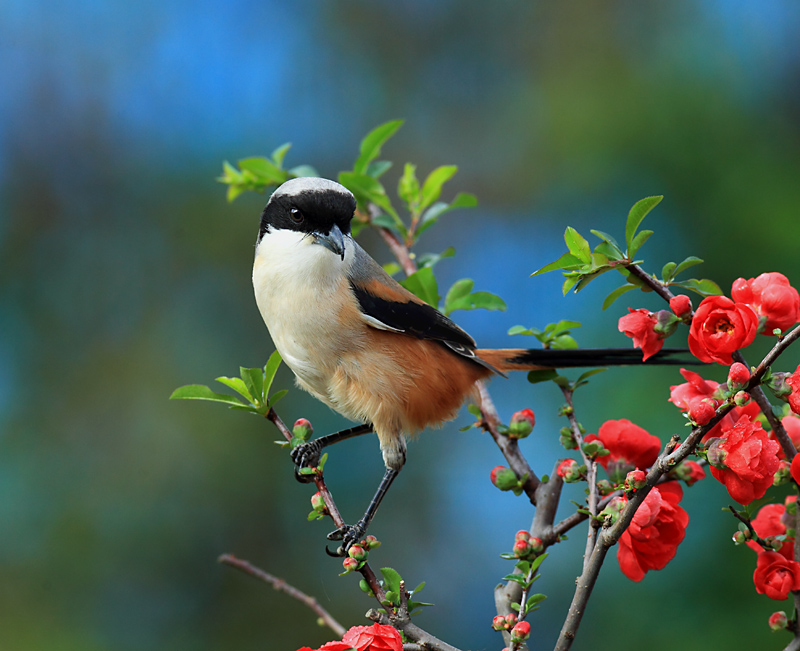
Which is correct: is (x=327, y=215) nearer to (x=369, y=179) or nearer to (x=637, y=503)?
(x=369, y=179)

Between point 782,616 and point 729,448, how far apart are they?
236 mm

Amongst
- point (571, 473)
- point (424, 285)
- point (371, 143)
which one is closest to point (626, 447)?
point (571, 473)

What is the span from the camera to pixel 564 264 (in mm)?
924

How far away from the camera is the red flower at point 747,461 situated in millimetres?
786

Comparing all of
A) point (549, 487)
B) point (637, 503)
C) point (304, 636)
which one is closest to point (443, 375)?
point (549, 487)

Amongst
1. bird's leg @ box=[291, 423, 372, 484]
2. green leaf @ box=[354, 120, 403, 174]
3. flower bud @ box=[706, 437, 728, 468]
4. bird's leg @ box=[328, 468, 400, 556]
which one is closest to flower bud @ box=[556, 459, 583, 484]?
flower bud @ box=[706, 437, 728, 468]

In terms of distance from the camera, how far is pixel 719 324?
2.80 ft

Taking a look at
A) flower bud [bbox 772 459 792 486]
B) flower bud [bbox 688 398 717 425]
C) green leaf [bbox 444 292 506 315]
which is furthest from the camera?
green leaf [bbox 444 292 506 315]

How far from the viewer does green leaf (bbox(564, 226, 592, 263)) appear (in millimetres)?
922

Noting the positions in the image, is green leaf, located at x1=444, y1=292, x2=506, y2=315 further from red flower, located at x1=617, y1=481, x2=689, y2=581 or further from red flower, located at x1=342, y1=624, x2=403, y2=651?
red flower, located at x1=342, y1=624, x2=403, y2=651

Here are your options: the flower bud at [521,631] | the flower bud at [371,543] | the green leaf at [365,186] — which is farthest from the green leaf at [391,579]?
the green leaf at [365,186]

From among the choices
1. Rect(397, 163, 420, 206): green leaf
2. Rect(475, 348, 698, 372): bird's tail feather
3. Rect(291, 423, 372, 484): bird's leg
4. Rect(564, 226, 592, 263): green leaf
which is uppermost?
Rect(397, 163, 420, 206): green leaf

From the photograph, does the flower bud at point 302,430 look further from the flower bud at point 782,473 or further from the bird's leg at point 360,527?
the flower bud at point 782,473

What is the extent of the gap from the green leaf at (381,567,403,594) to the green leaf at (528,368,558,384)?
1.66 feet
